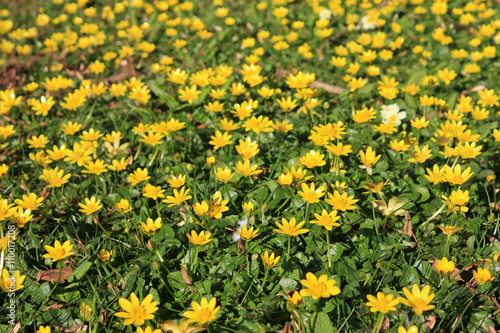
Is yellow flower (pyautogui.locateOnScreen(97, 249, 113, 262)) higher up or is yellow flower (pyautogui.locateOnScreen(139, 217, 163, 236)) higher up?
yellow flower (pyautogui.locateOnScreen(139, 217, 163, 236))

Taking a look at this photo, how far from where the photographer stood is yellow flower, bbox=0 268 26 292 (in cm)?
233

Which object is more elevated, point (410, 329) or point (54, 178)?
point (54, 178)

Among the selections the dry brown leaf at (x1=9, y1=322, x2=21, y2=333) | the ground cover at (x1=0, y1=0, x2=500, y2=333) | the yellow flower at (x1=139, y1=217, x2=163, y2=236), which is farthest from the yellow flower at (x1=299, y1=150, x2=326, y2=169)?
the dry brown leaf at (x1=9, y1=322, x2=21, y2=333)

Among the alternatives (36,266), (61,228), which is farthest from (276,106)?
(36,266)

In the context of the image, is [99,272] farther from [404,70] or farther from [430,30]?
[430,30]

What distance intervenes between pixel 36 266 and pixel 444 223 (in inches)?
111

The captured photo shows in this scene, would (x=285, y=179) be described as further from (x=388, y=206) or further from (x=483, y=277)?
(x=483, y=277)

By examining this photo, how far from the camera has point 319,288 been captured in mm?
2113

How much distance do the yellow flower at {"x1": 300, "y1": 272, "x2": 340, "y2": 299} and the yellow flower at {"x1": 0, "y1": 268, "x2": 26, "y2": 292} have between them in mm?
1590

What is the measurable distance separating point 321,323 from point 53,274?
5.64 ft

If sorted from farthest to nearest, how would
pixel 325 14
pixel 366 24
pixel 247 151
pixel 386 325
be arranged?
pixel 325 14, pixel 366 24, pixel 247 151, pixel 386 325

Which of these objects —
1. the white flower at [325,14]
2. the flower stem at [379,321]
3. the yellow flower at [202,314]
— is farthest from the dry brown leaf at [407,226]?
the white flower at [325,14]

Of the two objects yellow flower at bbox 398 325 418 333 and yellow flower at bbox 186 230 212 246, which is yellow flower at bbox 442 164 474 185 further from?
yellow flower at bbox 186 230 212 246

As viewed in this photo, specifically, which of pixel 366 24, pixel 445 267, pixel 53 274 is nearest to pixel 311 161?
pixel 445 267
